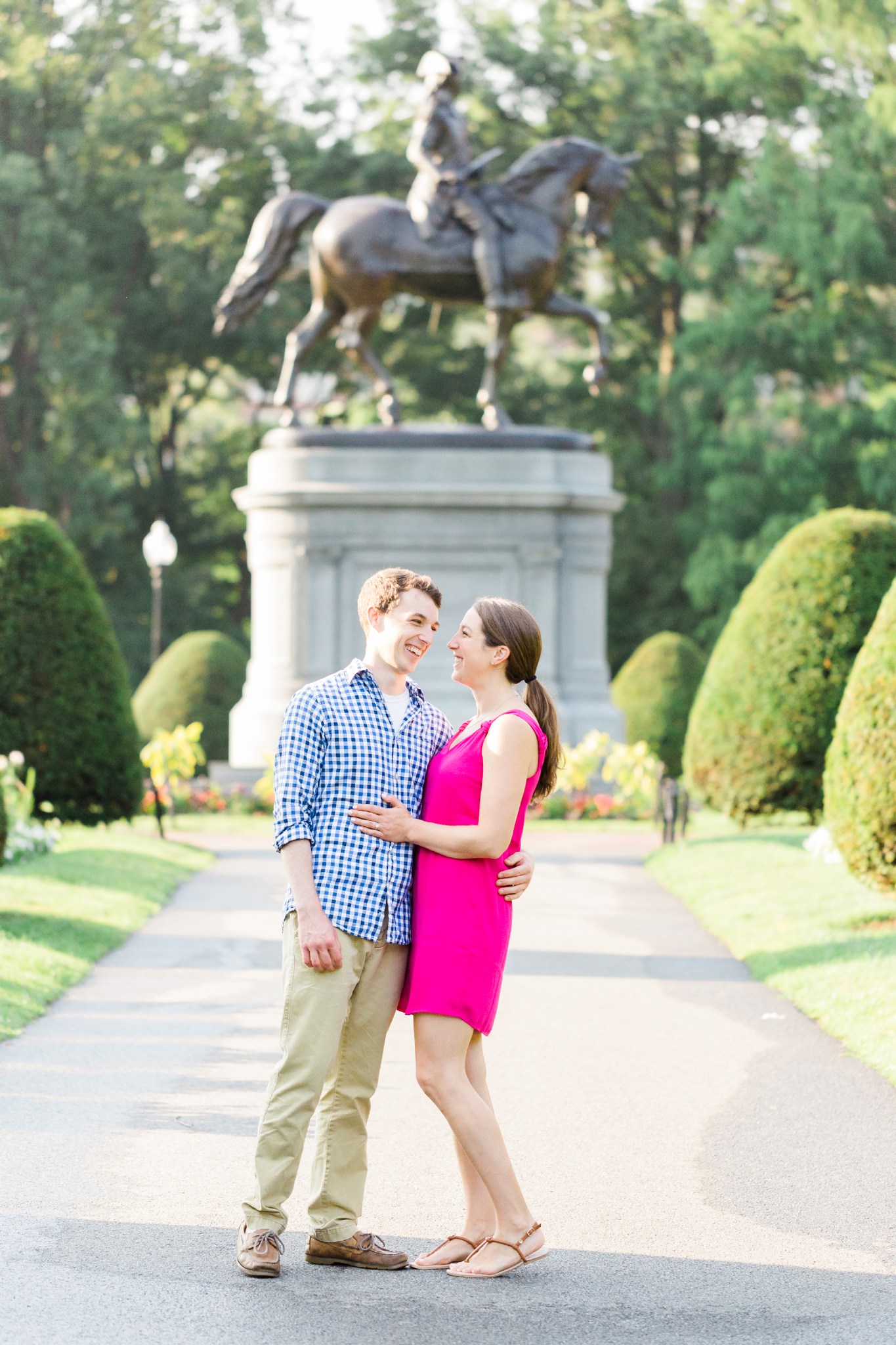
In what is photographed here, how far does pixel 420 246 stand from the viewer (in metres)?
21.5

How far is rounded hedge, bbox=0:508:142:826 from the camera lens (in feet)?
48.2

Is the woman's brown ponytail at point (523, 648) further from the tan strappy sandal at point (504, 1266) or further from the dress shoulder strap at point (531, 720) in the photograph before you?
the tan strappy sandal at point (504, 1266)

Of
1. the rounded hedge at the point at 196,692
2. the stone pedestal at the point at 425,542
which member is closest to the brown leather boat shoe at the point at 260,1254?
the stone pedestal at the point at 425,542

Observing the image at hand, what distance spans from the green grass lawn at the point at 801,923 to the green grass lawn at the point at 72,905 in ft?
12.0

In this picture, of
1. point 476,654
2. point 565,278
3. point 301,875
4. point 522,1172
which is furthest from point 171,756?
point 565,278

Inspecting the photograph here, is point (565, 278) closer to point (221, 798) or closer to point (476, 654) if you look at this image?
point (221, 798)

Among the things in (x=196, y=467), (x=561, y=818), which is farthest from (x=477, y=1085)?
(x=196, y=467)

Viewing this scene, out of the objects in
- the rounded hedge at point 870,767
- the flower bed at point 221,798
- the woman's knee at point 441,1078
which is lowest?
the flower bed at point 221,798

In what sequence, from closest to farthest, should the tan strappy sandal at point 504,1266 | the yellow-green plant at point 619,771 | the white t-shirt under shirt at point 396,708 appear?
the tan strappy sandal at point 504,1266 < the white t-shirt under shirt at point 396,708 < the yellow-green plant at point 619,771

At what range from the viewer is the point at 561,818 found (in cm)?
2059

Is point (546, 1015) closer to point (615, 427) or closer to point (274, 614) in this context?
point (274, 614)

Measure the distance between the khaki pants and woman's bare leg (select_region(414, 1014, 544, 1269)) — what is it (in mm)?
166

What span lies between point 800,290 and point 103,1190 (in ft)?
117

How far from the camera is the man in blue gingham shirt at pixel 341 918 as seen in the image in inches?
184
